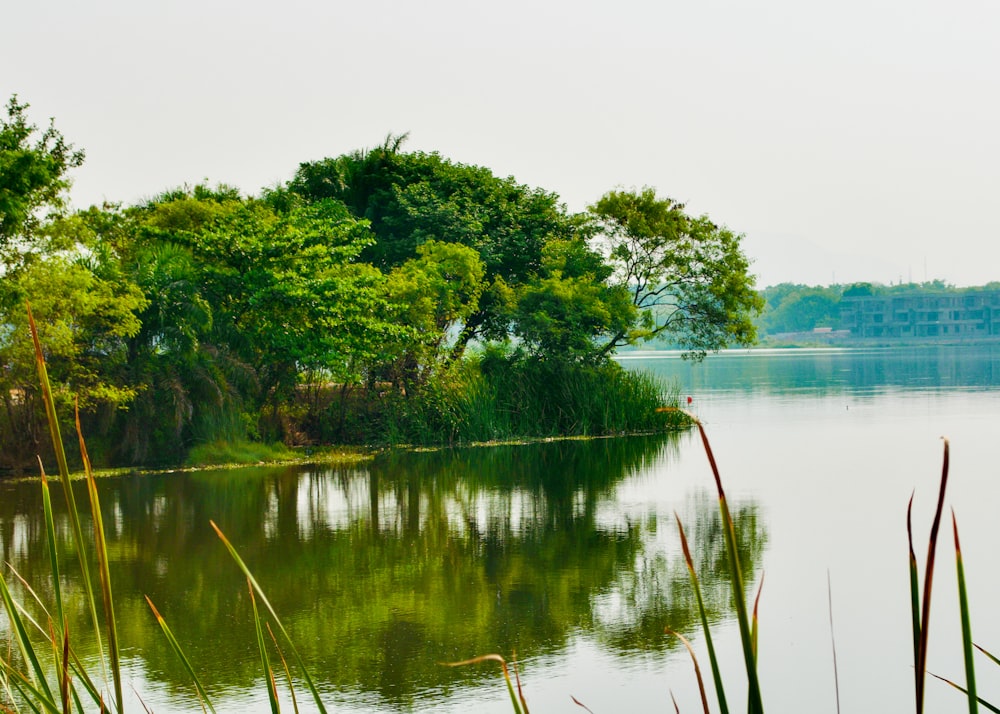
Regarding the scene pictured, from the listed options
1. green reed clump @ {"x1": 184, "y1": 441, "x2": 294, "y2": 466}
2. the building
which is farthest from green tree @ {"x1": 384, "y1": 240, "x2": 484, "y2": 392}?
the building

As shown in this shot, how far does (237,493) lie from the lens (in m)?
13.9

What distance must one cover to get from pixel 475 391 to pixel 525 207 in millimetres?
6524

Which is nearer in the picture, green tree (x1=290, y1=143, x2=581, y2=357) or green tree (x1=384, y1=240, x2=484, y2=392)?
green tree (x1=384, y1=240, x2=484, y2=392)

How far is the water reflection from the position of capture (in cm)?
718

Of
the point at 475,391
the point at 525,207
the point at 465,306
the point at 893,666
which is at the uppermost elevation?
the point at 525,207

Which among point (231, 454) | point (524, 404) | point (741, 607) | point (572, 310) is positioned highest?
point (572, 310)

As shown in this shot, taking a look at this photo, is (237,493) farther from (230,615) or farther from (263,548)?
(230,615)

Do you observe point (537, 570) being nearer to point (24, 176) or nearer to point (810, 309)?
point (24, 176)

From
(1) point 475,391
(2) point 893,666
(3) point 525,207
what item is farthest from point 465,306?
(2) point 893,666

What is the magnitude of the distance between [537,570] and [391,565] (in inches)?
49.2

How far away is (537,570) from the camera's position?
9.48m

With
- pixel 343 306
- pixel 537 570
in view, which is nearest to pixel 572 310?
pixel 343 306

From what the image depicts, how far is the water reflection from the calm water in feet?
0.10

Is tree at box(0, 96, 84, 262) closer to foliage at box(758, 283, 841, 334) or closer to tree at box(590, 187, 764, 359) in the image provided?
tree at box(590, 187, 764, 359)
